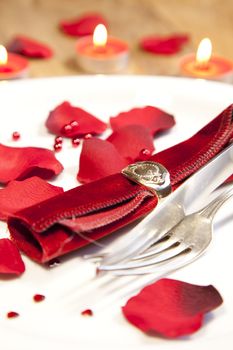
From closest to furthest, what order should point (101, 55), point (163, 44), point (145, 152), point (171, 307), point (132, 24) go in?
point (171, 307) → point (145, 152) → point (101, 55) → point (163, 44) → point (132, 24)

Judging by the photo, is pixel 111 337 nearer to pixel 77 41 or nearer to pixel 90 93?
pixel 90 93

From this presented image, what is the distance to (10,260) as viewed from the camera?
627 millimetres

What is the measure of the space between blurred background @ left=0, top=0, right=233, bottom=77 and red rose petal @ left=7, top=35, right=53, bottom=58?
0.01 metres

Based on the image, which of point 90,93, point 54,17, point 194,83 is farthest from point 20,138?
point 54,17

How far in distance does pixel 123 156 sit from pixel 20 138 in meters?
0.17

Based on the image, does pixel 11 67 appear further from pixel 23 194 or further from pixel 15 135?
pixel 23 194

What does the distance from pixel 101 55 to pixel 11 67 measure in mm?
192

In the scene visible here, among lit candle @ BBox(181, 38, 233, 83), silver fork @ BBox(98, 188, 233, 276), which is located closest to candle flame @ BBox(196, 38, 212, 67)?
lit candle @ BBox(181, 38, 233, 83)

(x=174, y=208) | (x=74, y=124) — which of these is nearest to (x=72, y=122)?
(x=74, y=124)

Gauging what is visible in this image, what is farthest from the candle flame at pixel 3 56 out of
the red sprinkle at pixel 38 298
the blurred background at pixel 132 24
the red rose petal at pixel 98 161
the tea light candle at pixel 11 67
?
the red sprinkle at pixel 38 298

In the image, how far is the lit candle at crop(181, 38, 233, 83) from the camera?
1.17 metres

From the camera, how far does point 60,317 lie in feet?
1.94

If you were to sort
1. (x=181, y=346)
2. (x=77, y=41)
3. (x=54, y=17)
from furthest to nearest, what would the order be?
(x=54, y=17), (x=77, y=41), (x=181, y=346)

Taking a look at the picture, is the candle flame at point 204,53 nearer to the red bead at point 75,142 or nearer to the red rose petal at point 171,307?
the red bead at point 75,142
